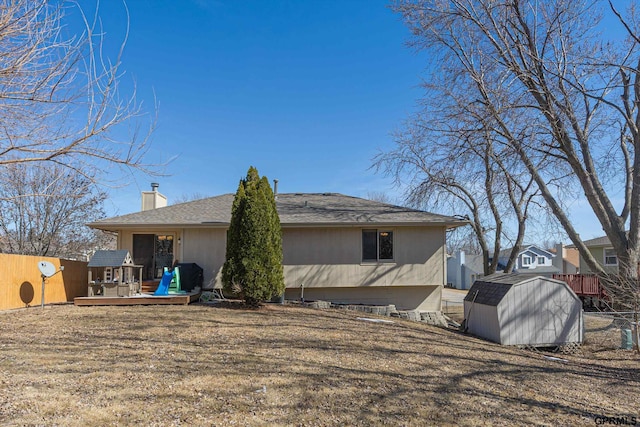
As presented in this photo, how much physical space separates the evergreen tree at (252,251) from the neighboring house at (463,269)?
1292 inches

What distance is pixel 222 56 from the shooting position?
12.0 meters

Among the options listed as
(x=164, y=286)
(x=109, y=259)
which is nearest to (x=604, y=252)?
(x=164, y=286)

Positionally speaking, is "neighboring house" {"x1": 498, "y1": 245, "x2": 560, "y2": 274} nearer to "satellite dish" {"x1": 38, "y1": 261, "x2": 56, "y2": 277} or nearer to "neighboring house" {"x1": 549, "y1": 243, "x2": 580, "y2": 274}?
"neighboring house" {"x1": 549, "y1": 243, "x2": 580, "y2": 274}

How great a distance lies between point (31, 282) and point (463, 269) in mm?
38921

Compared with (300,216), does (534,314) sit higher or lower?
lower

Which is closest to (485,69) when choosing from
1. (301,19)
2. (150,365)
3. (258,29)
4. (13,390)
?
(301,19)

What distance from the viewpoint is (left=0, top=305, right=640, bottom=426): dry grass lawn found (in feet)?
13.4

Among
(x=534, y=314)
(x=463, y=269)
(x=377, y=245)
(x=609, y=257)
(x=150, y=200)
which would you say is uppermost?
(x=150, y=200)

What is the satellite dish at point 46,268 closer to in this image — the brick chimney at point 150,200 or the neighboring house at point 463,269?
the brick chimney at point 150,200

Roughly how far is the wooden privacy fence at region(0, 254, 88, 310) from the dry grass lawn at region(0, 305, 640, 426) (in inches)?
65.6

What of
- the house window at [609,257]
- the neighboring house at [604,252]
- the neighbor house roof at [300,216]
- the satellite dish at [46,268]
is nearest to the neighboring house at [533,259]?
the neighboring house at [604,252]

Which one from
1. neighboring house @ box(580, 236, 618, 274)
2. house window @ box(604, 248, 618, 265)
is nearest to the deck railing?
neighboring house @ box(580, 236, 618, 274)

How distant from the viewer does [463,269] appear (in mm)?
41781

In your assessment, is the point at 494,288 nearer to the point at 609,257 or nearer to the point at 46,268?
the point at 46,268
